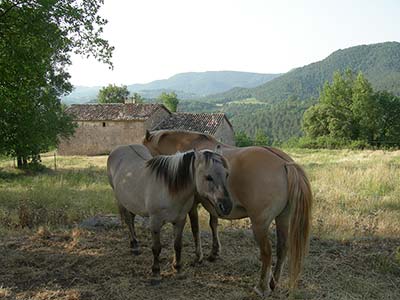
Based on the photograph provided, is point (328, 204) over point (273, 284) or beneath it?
beneath

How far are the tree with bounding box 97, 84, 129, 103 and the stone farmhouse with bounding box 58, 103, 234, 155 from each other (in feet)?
64.0

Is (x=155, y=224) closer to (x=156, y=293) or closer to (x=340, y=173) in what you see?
(x=156, y=293)

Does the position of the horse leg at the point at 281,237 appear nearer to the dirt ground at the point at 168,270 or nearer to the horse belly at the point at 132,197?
the dirt ground at the point at 168,270

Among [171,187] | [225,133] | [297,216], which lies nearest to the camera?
[297,216]

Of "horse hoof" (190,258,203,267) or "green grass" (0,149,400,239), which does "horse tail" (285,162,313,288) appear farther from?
"green grass" (0,149,400,239)

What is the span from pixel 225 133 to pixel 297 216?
3416cm

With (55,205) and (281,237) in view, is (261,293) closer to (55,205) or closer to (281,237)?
(281,237)

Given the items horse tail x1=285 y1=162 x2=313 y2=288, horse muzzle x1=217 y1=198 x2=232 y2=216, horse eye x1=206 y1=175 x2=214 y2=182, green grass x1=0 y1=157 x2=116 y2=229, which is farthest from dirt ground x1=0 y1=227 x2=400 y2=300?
horse eye x1=206 y1=175 x2=214 y2=182

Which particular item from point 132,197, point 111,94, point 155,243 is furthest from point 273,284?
point 111,94

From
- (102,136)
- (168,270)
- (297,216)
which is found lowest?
(102,136)

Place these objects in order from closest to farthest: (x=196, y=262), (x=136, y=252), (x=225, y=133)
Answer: (x=196, y=262)
(x=136, y=252)
(x=225, y=133)

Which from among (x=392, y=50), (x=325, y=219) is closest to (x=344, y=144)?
(x=325, y=219)

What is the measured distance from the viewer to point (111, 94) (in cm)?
5875

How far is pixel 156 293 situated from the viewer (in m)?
4.16
